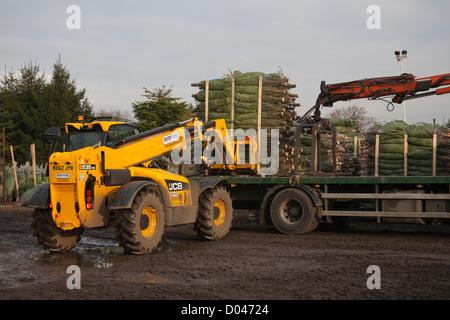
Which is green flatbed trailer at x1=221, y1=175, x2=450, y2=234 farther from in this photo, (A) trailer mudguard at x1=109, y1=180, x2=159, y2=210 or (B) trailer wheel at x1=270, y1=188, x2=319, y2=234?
(A) trailer mudguard at x1=109, y1=180, x2=159, y2=210

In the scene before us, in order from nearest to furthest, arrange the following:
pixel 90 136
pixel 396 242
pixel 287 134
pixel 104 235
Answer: pixel 90 136 < pixel 396 242 < pixel 104 235 < pixel 287 134

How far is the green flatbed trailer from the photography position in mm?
10938

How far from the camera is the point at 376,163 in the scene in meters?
13.2

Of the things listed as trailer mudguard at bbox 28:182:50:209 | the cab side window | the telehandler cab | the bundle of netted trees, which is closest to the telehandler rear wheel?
the telehandler cab

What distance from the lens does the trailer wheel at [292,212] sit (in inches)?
Result: 463

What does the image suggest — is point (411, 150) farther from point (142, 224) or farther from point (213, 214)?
point (142, 224)

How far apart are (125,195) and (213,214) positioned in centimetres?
298

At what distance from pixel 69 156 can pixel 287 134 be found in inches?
269

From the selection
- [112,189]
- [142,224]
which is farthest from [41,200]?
[142,224]

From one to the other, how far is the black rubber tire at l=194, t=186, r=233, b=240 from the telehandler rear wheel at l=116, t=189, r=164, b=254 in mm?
1655

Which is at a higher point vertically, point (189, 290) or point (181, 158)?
point (181, 158)

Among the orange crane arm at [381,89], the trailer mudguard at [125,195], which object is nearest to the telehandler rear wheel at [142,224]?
the trailer mudguard at [125,195]
